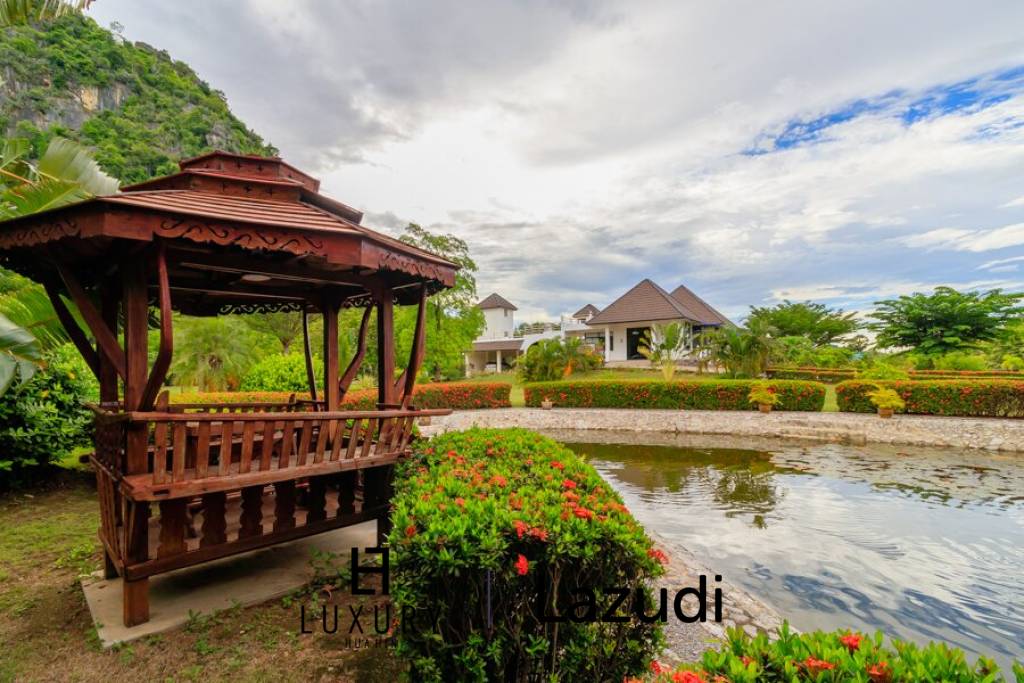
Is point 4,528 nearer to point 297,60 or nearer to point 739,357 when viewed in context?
point 297,60

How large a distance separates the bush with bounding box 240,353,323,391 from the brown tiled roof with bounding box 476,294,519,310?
3411cm

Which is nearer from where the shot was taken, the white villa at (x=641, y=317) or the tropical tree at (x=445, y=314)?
the tropical tree at (x=445, y=314)

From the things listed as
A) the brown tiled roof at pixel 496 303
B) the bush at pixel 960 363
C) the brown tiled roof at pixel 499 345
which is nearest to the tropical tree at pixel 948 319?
the bush at pixel 960 363

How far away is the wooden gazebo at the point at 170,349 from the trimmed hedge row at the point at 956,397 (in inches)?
621

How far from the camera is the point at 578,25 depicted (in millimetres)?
8180

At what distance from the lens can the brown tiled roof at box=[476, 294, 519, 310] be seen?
162 feet

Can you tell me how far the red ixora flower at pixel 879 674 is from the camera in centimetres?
135

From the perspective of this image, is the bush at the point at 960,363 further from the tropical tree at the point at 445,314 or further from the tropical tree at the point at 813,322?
the tropical tree at the point at 445,314

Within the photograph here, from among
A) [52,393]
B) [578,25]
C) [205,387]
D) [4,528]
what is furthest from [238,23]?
[205,387]

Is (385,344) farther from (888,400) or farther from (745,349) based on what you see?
(745,349)

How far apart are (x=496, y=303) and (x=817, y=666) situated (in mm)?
48428

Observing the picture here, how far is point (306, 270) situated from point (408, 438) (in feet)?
6.36

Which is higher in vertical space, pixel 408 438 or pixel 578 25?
pixel 578 25

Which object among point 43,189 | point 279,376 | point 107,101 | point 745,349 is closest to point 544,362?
point 745,349
